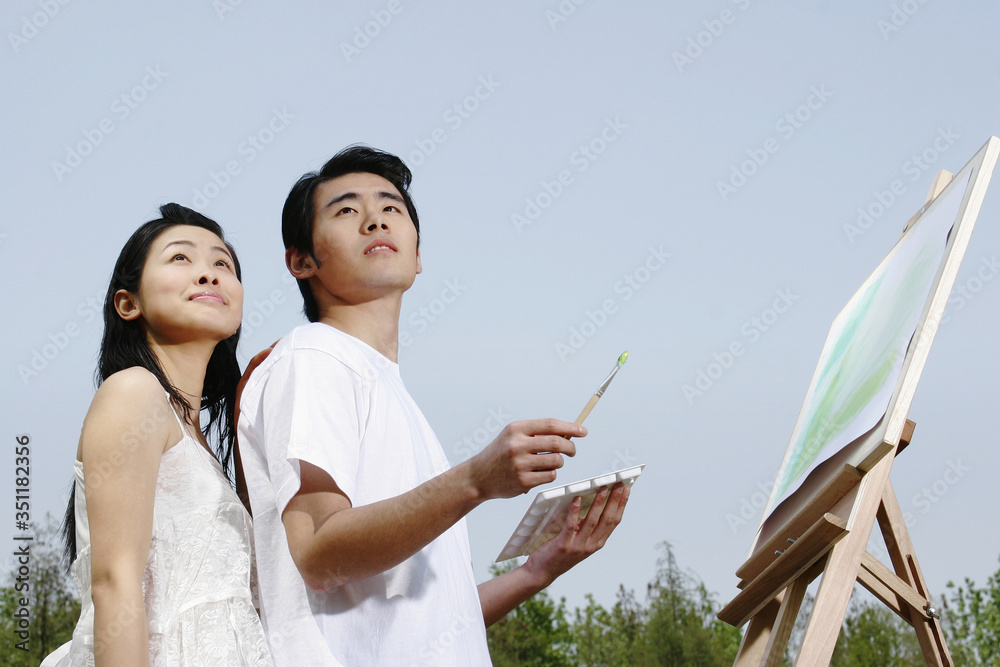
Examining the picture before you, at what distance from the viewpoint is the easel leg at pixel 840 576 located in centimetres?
148

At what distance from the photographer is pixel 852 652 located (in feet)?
19.0

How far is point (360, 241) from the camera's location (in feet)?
6.27

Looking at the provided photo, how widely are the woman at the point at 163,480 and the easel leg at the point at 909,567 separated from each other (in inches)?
54.2

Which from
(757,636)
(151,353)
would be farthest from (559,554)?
(151,353)

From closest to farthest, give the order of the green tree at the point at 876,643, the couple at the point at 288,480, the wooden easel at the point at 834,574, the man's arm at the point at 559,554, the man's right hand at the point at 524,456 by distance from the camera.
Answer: the man's right hand at the point at 524,456 → the couple at the point at 288,480 → the wooden easel at the point at 834,574 → the man's arm at the point at 559,554 → the green tree at the point at 876,643

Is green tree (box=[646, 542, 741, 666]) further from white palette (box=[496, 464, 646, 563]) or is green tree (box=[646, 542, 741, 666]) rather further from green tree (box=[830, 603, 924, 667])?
white palette (box=[496, 464, 646, 563])

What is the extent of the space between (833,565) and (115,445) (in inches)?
52.5

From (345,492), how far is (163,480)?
1.44 feet

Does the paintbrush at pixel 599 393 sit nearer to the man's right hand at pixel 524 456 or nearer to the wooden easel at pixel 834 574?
the man's right hand at pixel 524 456

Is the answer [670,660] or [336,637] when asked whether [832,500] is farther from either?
[670,660]

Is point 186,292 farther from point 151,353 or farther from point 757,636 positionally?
point 757,636

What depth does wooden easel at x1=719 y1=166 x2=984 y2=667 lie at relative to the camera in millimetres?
1488

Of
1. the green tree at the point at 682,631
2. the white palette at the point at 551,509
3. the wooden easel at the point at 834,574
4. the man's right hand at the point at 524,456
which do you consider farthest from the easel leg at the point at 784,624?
the green tree at the point at 682,631

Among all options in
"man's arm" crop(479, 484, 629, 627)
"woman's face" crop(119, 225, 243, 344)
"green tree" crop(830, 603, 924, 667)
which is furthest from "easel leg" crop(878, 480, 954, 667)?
"green tree" crop(830, 603, 924, 667)
